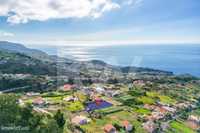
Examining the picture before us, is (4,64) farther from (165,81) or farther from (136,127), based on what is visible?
(136,127)

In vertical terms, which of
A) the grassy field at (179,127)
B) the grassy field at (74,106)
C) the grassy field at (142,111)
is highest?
the grassy field at (74,106)

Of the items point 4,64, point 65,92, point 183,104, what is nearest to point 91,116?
point 65,92

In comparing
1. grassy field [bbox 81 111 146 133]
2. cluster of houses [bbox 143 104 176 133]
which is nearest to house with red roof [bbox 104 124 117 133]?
grassy field [bbox 81 111 146 133]

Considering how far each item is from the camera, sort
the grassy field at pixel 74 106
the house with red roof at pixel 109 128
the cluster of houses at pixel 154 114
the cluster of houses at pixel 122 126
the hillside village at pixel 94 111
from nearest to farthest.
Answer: the hillside village at pixel 94 111, the house with red roof at pixel 109 128, the cluster of houses at pixel 122 126, the cluster of houses at pixel 154 114, the grassy field at pixel 74 106

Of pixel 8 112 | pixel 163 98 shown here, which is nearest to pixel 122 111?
pixel 163 98

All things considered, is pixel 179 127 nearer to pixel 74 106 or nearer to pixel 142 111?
pixel 142 111

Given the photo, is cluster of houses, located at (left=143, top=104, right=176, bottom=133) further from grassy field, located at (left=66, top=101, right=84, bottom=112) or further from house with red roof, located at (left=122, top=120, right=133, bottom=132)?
grassy field, located at (left=66, top=101, right=84, bottom=112)

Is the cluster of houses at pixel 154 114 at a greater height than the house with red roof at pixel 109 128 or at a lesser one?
lesser

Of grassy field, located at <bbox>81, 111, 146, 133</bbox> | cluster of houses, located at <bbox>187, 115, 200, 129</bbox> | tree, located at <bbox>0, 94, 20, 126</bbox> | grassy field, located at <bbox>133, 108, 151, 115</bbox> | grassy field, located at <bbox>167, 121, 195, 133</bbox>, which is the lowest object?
cluster of houses, located at <bbox>187, 115, 200, 129</bbox>

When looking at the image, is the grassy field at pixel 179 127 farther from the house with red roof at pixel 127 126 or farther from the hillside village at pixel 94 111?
the house with red roof at pixel 127 126

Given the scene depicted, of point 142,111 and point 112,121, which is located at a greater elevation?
point 112,121

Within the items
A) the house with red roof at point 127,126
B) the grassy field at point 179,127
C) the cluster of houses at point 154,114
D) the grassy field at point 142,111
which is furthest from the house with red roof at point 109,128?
the grassy field at point 142,111

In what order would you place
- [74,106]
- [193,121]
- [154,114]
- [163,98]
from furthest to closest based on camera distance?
[163,98]
[193,121]
[154,114]
[74,106]
